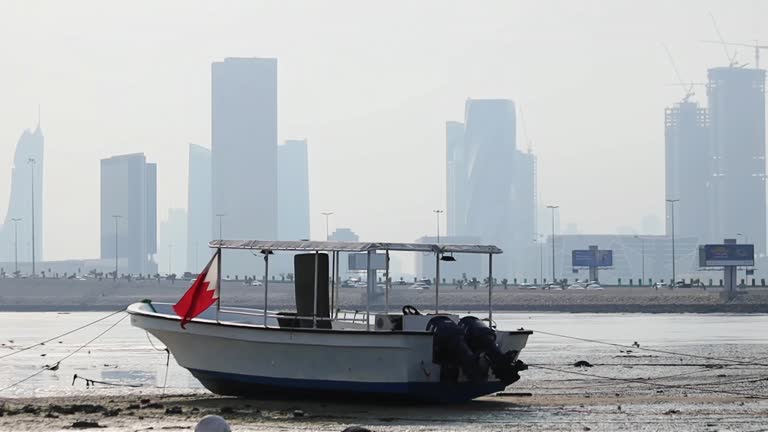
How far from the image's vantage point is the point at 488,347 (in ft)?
89.3

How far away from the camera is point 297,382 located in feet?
92.0

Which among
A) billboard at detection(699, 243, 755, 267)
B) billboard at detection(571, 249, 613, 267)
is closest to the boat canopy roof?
billboard at detection(699, 243, 755, 267)

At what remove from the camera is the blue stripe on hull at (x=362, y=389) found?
1075 inches

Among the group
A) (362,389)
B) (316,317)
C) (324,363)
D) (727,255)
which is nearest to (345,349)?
(324,363)

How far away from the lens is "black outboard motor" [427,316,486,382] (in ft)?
88.1

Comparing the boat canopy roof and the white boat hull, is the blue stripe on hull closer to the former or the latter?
the white boat hull

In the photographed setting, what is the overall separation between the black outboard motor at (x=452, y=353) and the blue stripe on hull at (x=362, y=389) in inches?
11.2

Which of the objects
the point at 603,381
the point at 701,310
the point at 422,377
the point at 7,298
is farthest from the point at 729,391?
the point at 7,298

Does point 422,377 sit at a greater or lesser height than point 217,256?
lesser

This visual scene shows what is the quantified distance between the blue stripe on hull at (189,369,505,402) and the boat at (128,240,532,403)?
2cm

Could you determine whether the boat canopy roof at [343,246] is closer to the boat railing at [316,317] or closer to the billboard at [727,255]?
the boat railing at [316,317]

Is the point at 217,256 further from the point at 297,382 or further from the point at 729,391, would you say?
the point at 729,391

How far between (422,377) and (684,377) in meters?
9.33

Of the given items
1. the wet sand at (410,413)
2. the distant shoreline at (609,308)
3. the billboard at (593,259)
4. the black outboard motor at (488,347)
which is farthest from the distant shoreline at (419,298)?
the black outboard motor at (488,347)
